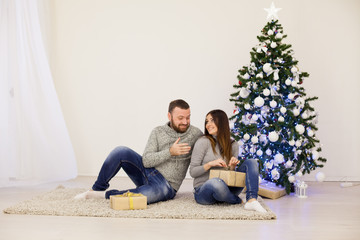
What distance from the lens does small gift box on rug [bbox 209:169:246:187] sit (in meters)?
3.25

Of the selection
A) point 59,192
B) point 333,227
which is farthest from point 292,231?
point 59,192

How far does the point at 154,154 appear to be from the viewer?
134 inches

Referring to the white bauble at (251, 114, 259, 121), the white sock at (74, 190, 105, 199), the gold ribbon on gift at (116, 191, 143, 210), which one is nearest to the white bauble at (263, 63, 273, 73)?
the white bauble at (251, 114, 259, 121)

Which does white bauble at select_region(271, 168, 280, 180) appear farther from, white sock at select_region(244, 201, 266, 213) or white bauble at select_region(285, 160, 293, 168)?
white sock at select_region(244, 201, 266, 213)

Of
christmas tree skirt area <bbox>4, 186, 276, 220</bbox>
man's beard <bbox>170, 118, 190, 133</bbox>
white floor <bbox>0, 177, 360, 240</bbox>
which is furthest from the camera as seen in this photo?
man's beard <bbox>170, 118, 190, 133</bbox>

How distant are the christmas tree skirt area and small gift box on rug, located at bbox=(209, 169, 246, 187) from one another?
0.18 m

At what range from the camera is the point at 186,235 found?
2609 mm

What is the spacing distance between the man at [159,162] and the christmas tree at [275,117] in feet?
2.24

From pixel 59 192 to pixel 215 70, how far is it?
2260 mm

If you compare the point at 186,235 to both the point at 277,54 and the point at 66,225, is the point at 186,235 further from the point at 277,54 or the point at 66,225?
the point at 277,54

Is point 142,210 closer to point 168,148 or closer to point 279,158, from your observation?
point 168,148

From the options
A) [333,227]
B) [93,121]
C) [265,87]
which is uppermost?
[265,87]

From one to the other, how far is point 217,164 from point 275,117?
3.24 feet

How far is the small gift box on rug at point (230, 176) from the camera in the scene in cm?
325
